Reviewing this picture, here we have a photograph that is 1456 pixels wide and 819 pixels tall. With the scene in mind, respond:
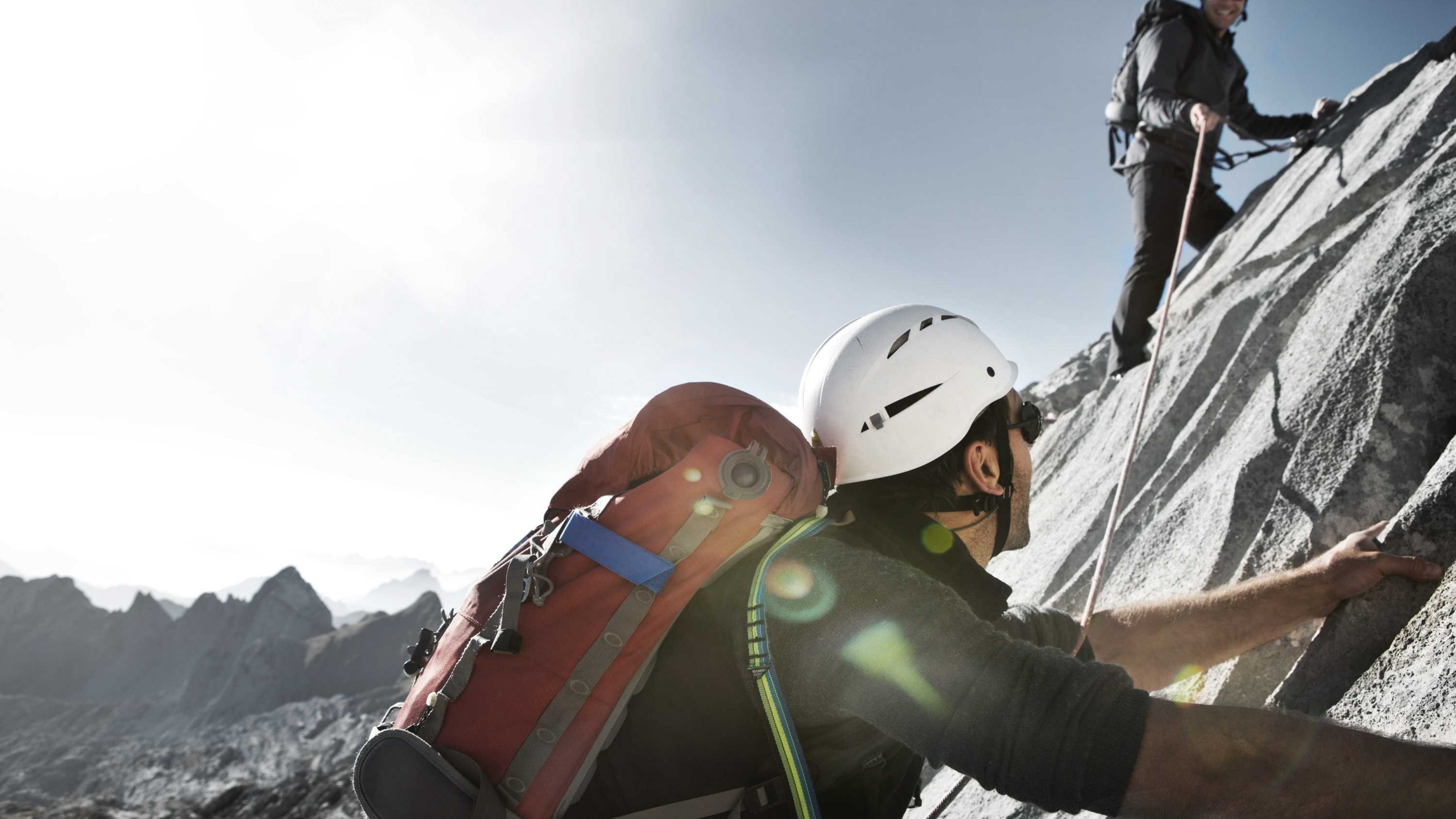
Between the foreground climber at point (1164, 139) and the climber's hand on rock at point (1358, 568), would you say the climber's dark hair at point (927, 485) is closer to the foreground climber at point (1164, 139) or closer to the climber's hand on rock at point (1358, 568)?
the climber's hand on rock at point (1358, 568)

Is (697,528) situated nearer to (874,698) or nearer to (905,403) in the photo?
(874,698)

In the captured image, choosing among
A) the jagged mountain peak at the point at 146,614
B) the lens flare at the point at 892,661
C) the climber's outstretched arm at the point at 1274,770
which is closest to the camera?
the climber's outstretched arm at the point at 1274,770

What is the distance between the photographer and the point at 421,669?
3111mm

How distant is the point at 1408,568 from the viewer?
121 inches

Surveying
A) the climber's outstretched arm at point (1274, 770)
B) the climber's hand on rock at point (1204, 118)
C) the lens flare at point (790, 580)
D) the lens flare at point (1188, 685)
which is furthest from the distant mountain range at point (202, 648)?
the climber's outstretched arm at point (1274, 770)

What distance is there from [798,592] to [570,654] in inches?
32.2

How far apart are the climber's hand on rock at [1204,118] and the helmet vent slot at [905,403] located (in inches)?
269

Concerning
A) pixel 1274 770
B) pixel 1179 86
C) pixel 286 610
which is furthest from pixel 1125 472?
pixel 286 610

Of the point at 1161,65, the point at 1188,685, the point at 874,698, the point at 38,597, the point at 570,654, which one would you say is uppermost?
the point at 38,597

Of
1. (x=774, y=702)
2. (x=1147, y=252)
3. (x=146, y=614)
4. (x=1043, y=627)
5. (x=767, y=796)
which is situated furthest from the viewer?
(x=146, y=614)

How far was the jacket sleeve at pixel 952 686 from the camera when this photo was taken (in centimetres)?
194

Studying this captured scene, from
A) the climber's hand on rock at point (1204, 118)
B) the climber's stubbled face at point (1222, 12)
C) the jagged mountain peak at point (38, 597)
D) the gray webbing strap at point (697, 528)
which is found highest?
the jagged mountain peak at point (38, 597)

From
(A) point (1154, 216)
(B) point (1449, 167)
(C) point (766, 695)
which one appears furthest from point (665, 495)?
(A) point (1154, 216)

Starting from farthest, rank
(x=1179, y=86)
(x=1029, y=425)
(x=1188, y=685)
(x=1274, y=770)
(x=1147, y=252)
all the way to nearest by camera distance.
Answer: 1. (x=1179, y=86)
2. (x=1147, y=252)
3. (x=1188, y=685)
4. (x=1029, y=425)
5. (x=1274, y=770)
